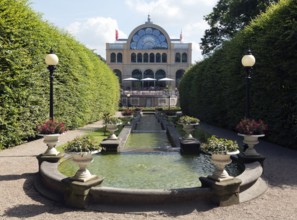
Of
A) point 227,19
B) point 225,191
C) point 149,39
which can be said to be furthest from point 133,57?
point 225,191

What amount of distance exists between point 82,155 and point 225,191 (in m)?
3.05

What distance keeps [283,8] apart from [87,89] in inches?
574

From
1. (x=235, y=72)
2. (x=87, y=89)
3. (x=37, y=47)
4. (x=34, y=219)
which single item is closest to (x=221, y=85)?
(x=235, y=72)

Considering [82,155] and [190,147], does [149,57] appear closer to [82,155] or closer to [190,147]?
[190,147]

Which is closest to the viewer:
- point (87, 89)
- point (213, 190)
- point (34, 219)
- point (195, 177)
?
point (34, 219)

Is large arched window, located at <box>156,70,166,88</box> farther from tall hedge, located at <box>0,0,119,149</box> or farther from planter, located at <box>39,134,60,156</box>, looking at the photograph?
planter, located at <box>39,134,60,156</box>

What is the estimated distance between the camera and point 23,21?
13.5 m

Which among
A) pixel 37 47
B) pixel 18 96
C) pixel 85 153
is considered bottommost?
pixel 85 153

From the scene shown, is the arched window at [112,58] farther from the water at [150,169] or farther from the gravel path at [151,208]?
the gravel path at [151,208]

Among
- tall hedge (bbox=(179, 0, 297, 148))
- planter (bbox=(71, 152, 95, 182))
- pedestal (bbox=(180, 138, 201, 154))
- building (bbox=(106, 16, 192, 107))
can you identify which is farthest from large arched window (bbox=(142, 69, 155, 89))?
planter (bbox=(71, 152, 95, 182))

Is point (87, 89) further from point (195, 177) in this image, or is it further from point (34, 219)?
point (34, 219)

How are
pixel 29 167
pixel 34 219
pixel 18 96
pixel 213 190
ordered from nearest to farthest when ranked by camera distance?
→ pixel 34 219, pixel 213 190, pixel 29 167, pixel 18 96

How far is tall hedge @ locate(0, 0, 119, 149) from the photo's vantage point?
1218cm

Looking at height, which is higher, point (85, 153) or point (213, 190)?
point (85, 153)
